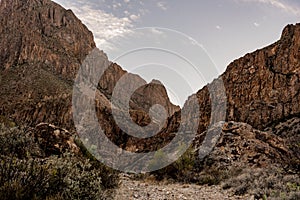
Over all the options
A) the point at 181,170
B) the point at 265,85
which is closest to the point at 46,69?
the point at 265,85

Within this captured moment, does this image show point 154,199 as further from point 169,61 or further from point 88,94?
point 88,94

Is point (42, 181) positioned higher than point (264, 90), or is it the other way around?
point (264, 90)

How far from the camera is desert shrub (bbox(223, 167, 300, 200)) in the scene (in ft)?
23.0

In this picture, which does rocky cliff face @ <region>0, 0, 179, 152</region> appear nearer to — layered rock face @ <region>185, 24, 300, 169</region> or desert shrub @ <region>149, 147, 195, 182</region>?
layered rock face @ <region>185, 24, 300, 169</region>

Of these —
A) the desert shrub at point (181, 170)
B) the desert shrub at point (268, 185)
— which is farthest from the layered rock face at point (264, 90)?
the desert shrub at point (268, 185)

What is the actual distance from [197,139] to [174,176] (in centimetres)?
493

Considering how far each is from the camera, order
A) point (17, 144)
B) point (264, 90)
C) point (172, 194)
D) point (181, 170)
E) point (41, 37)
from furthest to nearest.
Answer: point (41, 37) < point (264, 90) < point (181, 170) < point (17, 144) < point (172, 194)

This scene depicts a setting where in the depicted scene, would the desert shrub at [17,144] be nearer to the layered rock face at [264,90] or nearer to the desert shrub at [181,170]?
the desert shrub at [181,170]

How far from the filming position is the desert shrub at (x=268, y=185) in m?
7.01

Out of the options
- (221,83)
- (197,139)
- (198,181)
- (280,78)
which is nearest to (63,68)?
(221,83)

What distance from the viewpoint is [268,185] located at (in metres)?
8.20

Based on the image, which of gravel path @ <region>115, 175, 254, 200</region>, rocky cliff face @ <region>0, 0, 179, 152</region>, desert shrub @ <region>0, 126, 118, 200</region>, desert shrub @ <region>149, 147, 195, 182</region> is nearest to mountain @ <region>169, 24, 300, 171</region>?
desert shrub @ <region>149, 147, 195, 182</region>

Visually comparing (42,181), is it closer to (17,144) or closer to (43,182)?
(43,182)

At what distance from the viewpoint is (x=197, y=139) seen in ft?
54.1
